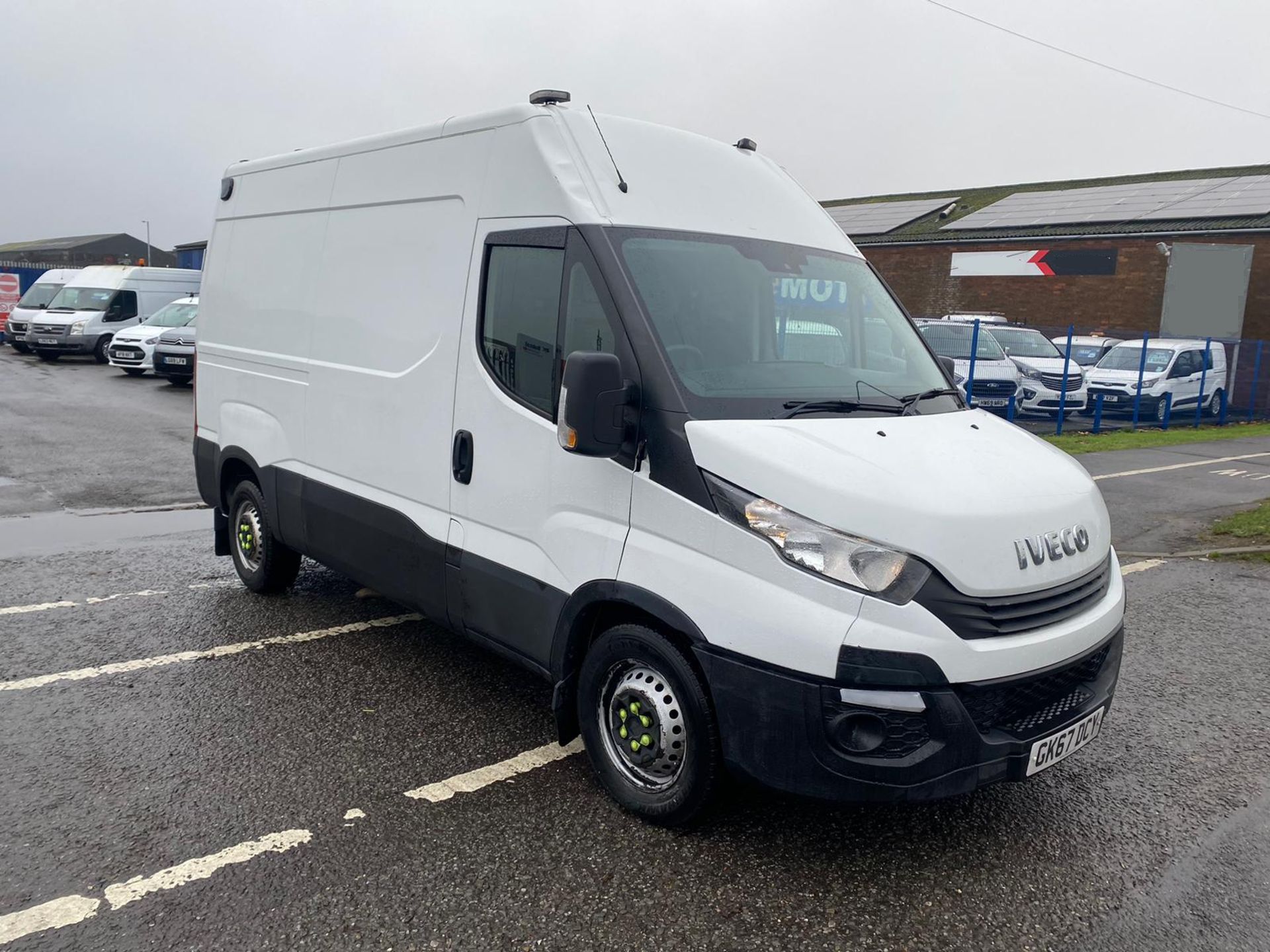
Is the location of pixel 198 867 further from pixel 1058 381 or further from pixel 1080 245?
pixel 1080 245

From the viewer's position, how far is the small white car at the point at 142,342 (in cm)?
2158

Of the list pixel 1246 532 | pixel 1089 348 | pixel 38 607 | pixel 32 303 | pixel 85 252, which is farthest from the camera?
pixel 85 252

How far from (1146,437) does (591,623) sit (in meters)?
16.6

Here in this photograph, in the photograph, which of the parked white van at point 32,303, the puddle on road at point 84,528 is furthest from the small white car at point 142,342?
the puddle on road at point 84,528

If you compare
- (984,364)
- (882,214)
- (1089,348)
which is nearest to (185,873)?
(984,364)

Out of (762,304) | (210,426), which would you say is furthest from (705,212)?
(210,426)

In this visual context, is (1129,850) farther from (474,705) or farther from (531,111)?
(531,111)

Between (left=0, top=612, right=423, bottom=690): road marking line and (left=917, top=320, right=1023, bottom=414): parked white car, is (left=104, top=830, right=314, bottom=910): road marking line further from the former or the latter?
(left=917, top=320, right=1023, bottom=414): parked white car

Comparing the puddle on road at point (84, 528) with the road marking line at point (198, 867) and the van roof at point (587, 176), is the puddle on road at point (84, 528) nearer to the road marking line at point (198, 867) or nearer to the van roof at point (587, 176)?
the van roof at point (587, 176)

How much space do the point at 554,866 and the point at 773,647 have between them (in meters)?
1.08

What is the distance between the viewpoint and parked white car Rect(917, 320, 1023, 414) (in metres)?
17.2

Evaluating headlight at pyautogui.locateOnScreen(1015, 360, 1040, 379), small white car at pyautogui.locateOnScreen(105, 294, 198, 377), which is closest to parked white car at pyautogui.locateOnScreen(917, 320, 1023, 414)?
headlight at pyautogui.locateOnScreen(1015, 360, 1040, 379)

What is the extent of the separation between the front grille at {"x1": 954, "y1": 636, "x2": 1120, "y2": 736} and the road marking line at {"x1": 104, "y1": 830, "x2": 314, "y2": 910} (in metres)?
2.29

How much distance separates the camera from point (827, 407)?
364 cm
